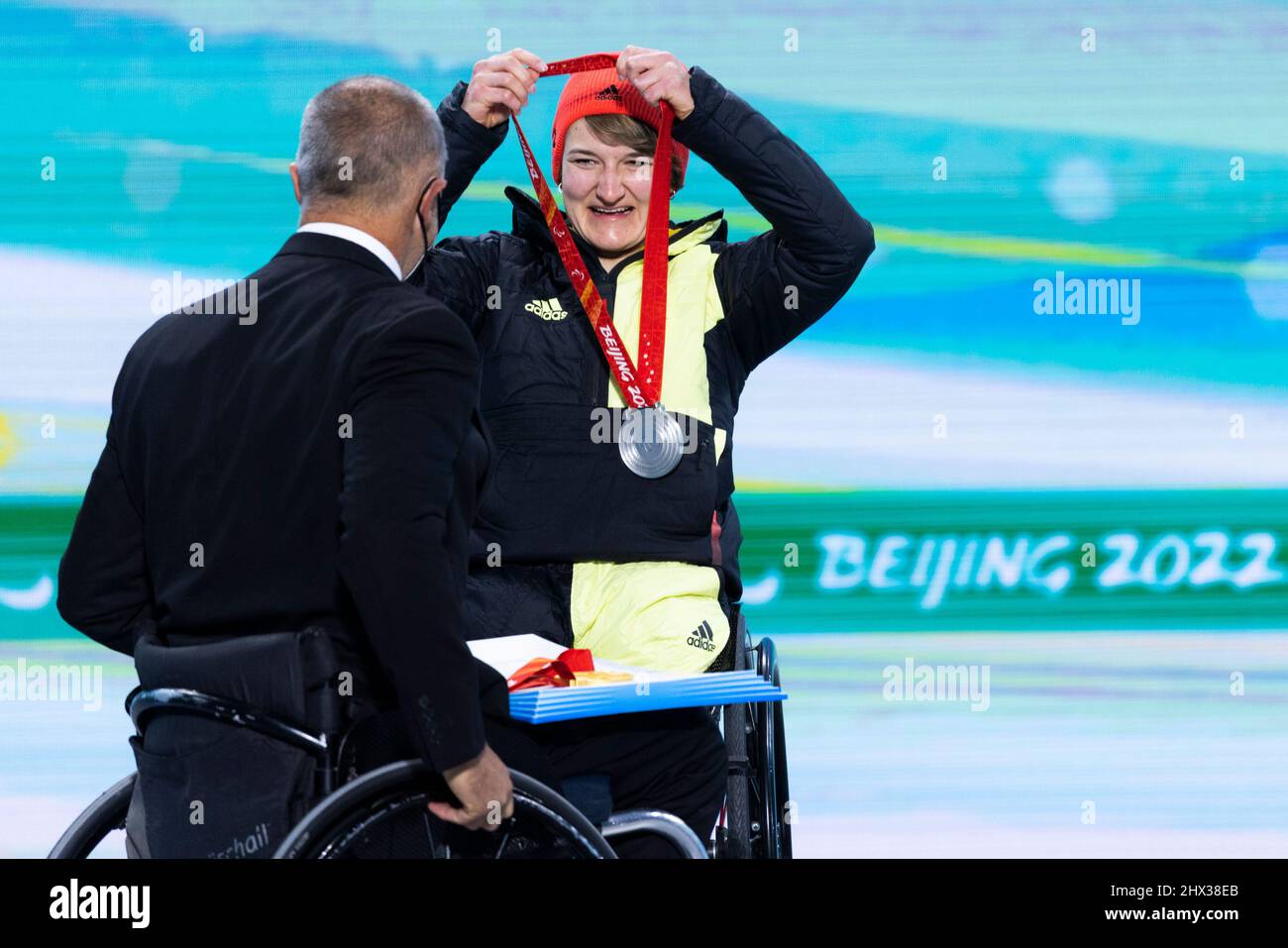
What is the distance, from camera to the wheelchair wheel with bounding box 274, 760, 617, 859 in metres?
1.67

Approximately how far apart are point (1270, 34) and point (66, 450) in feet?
11.9

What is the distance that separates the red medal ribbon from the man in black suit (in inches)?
21.4

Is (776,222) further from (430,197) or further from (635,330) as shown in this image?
(430,197)

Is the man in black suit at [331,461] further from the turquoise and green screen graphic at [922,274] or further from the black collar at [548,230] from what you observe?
the turquoise and green screen graphic at [922,274]

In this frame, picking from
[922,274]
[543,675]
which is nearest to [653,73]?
[543,675]

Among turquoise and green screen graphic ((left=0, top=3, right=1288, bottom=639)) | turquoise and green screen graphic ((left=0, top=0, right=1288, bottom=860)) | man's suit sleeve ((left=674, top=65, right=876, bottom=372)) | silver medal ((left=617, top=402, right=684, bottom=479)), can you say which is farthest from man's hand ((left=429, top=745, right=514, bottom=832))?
turquoise and green screen graphic ((left=0, top=3, right=1288, bottom=639))

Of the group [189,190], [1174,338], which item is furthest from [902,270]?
[189,190]

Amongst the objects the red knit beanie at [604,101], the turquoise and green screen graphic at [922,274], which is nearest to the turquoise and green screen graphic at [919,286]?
the turquoise and green screen graphic at [922,274]

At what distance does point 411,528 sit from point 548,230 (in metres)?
1.01

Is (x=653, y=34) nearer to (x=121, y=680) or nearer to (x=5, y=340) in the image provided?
(x=5, y=340)

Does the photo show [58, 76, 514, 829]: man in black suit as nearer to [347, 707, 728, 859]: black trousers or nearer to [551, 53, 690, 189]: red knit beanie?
[347, 707, 728, 859]: black trousers

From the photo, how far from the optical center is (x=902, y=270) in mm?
4781

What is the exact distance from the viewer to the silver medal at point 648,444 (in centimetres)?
240

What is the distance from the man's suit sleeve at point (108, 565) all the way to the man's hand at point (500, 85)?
868 millimetres
